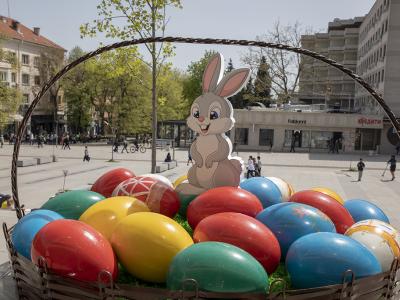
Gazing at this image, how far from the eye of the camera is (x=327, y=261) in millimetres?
5113

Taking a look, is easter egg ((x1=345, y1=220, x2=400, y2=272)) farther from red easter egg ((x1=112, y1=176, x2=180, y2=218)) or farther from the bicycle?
the bicycle

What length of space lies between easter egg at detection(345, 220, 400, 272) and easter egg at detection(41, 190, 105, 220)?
457cm

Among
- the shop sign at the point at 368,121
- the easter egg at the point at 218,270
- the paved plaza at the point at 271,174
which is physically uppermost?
the shop sign at the point at 368,121

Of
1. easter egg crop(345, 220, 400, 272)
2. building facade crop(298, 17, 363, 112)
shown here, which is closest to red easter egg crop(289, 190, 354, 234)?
easter egg crop(345, 220, 400, 272)

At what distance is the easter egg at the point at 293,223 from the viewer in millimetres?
6320

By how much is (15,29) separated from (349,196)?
57121mm

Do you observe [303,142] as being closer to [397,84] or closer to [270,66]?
[270,66]

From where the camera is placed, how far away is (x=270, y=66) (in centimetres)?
4659

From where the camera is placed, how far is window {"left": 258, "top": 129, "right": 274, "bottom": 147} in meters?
46.8

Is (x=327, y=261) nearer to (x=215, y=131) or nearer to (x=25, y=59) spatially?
(x=215, y=131)

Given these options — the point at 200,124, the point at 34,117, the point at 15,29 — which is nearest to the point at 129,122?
the point at 34,117

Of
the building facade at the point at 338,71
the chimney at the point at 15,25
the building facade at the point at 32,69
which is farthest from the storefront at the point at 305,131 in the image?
the chimney at the point at 15,25

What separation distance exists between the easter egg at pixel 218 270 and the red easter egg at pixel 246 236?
66 cm

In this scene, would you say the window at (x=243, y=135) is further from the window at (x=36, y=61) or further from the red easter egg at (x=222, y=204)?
the red easter egg at (x=222, y=204)
